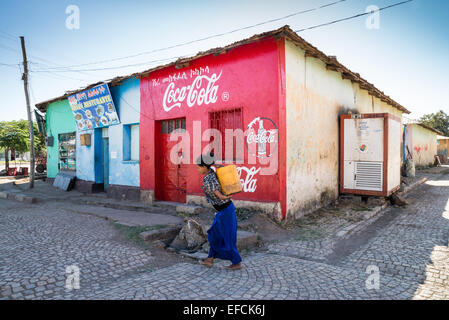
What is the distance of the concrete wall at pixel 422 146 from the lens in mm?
21677

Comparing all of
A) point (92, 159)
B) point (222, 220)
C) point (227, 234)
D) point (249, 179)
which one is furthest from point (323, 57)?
point (92, 159)

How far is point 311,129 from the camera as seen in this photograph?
791cm

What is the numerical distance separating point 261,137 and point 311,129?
181cm

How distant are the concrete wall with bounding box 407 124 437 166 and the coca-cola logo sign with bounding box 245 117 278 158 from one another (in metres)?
17.0

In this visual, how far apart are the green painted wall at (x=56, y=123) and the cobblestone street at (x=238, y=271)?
322 inches

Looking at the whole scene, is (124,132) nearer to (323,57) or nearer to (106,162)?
(106,162)

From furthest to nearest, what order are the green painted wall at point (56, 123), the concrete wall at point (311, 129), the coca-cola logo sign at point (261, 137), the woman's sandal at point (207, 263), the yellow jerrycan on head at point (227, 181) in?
the green painted wall at point (56, 123), the concrete wall at point (311, 129), the coca-cola logo sign at point (261, 137), the woman's sandal at point (207, 263), the yellow jerrycan on head at point (227, 181)

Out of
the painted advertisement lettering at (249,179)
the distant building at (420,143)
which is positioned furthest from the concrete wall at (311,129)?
the distant building at (420,143)

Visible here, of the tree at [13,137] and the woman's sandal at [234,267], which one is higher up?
the tree at [13,137]

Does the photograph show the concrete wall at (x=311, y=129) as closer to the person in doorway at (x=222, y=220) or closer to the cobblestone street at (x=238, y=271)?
the cobblestone street at (x=238, y=271)

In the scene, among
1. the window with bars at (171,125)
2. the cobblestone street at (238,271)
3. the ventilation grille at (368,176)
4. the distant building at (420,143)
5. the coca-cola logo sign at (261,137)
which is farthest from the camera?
the distant building at (420,143)

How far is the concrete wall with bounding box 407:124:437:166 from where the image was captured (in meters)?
21.7

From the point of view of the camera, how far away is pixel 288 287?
11.9 ft

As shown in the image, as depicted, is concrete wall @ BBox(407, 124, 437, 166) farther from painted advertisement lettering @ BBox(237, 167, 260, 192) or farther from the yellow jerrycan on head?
the yellow jerrycan on head
